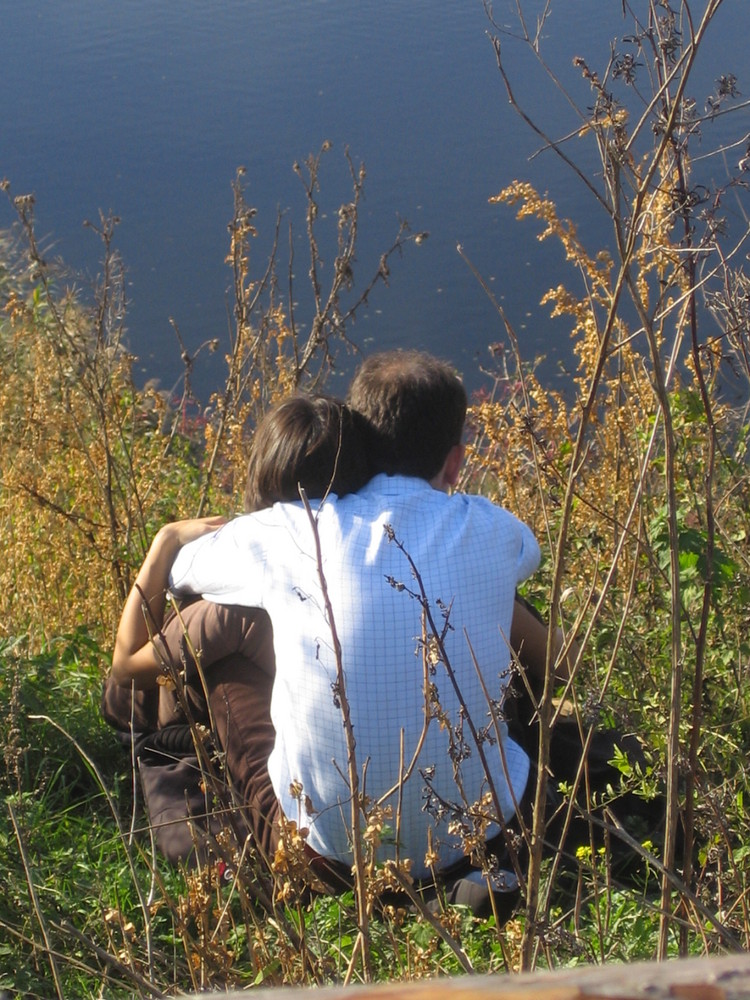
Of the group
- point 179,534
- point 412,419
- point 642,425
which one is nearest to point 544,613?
point 642,425

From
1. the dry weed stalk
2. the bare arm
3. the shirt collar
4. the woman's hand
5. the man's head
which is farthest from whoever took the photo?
the woman's hand

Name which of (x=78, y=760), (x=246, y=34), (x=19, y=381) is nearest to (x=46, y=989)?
(x=78, y=760)

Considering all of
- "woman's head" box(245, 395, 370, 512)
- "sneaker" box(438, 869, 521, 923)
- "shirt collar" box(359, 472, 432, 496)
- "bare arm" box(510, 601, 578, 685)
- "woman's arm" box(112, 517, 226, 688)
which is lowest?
"sneaker" box(438, 869, 521, 923)

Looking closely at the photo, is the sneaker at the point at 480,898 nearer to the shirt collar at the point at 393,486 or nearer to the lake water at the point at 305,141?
the shirt collar at the point at 393,486

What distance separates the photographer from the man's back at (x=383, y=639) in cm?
208

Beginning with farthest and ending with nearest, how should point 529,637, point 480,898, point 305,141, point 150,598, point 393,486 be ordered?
1. point 305,141
2. point 150,598
3. point 529,637
4. point 393,486
5. point 480,898

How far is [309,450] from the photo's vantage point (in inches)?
90.7

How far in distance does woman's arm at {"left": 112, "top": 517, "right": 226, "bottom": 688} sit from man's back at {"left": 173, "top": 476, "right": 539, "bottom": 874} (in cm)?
38

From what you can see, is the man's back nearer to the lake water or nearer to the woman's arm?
the woman's arm

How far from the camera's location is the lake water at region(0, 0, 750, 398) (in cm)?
871

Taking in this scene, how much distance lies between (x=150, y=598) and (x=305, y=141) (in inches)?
359

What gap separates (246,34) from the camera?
14.6 metres

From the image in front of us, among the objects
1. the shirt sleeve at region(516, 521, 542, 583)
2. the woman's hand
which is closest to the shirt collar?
the shirt sleeve at region(516, 521, 542, 583)

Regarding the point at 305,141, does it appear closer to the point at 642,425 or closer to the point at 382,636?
the point at 642,425
